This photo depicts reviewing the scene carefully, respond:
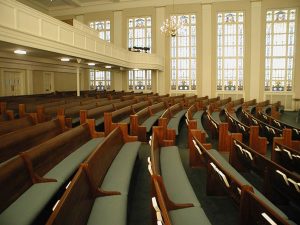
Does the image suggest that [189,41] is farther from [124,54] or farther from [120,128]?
[120,128]

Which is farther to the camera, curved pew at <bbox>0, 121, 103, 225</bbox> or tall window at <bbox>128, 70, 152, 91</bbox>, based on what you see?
tall window at <bbox>128, 70, 152, 91</bbox>

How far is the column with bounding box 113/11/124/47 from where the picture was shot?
52.0ft

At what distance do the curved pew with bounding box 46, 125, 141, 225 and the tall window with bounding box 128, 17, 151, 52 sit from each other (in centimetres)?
1312

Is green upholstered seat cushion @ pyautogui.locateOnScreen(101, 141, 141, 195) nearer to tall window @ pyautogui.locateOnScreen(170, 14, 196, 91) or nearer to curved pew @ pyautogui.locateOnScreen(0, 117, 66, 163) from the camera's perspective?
curved pew @ pyautogui.locateOnScreen(0, 117, 66, 163)

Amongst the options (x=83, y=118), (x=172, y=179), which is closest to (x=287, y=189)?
(x=172, y=179)

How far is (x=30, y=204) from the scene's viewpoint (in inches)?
86.9

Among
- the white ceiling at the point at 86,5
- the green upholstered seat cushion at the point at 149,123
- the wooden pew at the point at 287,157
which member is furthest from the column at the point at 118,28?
the wooden pew at the point at 287,157

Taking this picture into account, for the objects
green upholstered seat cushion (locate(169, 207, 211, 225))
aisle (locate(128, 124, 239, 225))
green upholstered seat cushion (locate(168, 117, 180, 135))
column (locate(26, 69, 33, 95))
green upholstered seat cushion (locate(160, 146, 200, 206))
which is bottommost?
aisle (locate(128, 124, 239, 225))

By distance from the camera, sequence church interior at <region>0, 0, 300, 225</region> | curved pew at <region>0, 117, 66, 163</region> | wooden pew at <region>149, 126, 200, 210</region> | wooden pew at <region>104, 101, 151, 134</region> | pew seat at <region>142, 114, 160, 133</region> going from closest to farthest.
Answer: church interior at <region>0, 0, 300, 225</region>, wooden pew at <region>149, 126, 200, 210</region>, curved pew at <region>0, 117, 66, 163</region>, wooden pew at <region>104, 101, 151, 134</region>, pew seat at <region>142, 114, 160, 133</region>

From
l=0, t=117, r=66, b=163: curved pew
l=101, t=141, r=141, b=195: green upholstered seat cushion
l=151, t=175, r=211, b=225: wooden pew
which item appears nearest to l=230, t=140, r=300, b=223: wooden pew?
l=151, t=175, r=211, b=225: wooden pew

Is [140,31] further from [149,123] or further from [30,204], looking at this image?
[30,204]

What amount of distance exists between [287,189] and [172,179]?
44.8 inches

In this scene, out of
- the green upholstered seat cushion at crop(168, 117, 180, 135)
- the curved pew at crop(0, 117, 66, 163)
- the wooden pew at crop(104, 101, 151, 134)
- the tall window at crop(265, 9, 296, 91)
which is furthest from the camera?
the tall window at crop(265, 9, 296, 91)

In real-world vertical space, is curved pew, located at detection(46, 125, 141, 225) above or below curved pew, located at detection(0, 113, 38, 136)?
below
